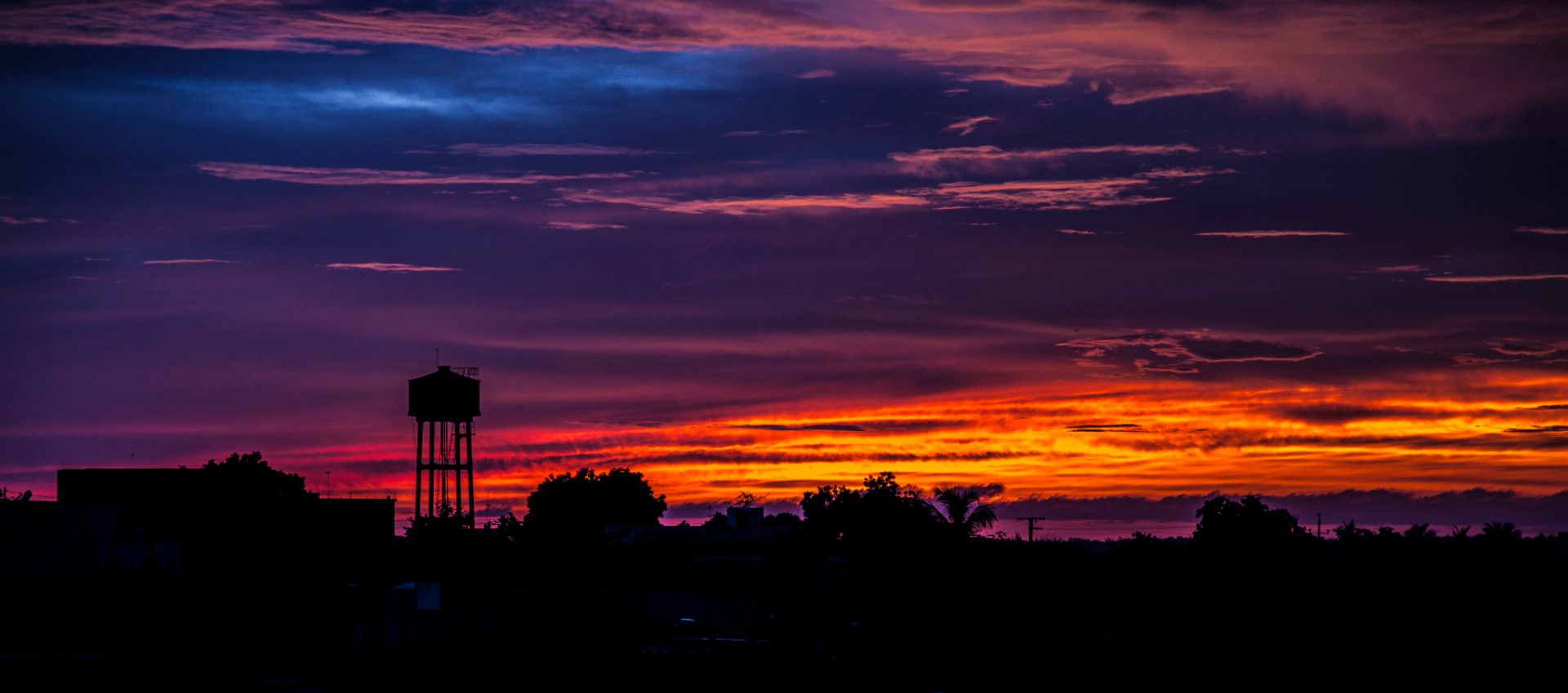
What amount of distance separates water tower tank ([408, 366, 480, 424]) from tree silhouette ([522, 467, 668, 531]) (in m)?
49.3

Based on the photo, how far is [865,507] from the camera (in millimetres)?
114188

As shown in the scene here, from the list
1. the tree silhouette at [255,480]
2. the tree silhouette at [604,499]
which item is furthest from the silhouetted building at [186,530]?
the tree silhouette at [604,499]

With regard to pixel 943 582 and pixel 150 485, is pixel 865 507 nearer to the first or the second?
pixel 943 582

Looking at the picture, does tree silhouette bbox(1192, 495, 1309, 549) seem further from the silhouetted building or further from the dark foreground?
the silhouetted building

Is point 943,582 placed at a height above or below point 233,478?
below

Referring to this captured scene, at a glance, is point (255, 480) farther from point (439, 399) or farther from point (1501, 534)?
point (1501, 534)

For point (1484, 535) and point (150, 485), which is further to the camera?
point (150, 485)

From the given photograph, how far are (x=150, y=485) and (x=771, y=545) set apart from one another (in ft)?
123

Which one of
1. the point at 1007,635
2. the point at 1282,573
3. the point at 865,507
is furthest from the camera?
the point at 865,507

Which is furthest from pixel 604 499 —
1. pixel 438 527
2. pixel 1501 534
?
pixel 1501 534

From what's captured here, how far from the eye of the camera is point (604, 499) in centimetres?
16075

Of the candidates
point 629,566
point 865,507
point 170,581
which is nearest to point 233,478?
point 170,581

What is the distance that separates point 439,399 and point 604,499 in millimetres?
58206

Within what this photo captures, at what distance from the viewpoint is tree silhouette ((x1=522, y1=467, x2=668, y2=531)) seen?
157750mm
